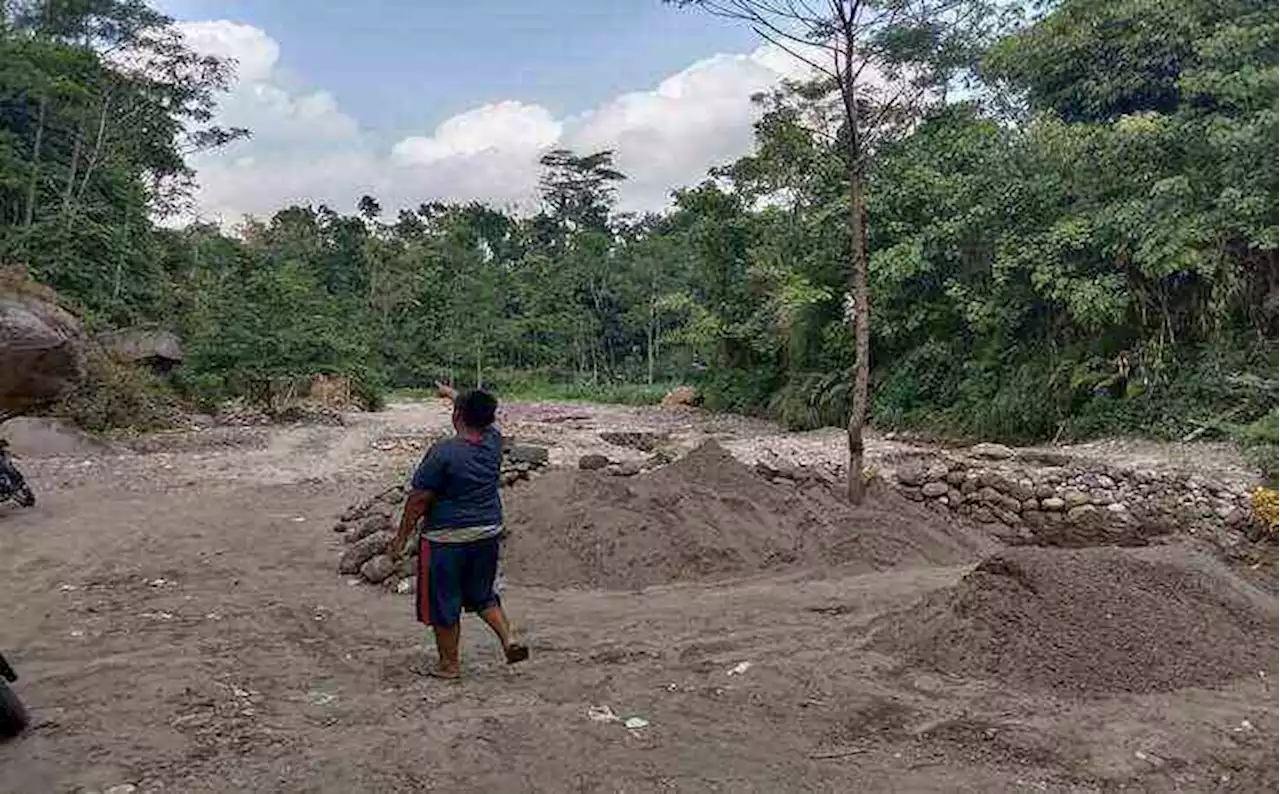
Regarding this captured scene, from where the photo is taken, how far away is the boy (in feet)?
13.9

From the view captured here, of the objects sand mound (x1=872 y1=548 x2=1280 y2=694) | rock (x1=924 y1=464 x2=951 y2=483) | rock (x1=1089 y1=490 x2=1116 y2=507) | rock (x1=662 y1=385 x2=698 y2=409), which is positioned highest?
sand mound (x1=872 y1=548 x2=1280 y2=694)

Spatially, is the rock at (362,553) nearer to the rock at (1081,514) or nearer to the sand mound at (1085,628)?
the sand mound at (1085,628)

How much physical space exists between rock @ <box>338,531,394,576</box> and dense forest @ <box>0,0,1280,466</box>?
812cm

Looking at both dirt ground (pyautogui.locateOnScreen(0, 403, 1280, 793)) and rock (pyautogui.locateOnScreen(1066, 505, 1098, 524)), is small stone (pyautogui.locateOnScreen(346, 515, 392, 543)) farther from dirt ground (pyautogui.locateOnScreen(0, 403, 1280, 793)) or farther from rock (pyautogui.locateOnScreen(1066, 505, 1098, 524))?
rock (pyautogui.locateOnScreen(1066, 505, 1098, 524))

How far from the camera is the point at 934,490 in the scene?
9.92 meters

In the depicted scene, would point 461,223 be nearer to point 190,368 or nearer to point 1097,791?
point 190,368

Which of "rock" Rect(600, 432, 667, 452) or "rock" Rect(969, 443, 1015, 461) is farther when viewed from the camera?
"rock" Rect(600, 432, 667, 452)

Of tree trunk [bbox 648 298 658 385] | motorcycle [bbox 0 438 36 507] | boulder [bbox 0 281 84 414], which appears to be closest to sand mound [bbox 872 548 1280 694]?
motorcycle [bbox 0 438 36 507]

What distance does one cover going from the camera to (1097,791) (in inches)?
129

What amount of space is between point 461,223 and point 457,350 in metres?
9.42

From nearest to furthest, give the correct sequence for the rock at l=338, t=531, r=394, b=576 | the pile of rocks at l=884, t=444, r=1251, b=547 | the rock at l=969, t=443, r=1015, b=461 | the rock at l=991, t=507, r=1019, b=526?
the rock at l=338, t=531, r=394, b=576, the pile of rocks at l=884, t=444, r=1251, b=547, the rock at l=991, t=507, r=1019, b=526, the rock at l=969, t=443, r=1015, b=461

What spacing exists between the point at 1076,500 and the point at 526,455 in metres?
5.54

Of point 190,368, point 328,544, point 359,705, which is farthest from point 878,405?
point 359,705

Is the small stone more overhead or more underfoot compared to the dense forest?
more underfoot
